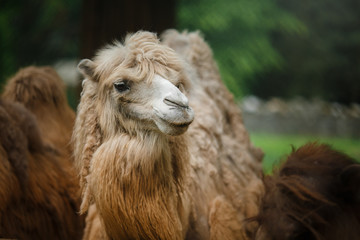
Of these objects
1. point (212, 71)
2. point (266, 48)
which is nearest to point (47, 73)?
point (212, 71)

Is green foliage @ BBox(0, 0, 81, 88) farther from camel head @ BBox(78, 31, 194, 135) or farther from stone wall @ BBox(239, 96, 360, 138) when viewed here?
stone wall @ BBox(239, 96, 360, 138)

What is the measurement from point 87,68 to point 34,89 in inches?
76.4

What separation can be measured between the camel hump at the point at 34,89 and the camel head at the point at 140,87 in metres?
1.89

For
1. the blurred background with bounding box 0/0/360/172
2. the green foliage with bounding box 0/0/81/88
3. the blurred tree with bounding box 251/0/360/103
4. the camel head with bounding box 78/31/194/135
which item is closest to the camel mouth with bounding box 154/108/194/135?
the camel head with bounding box 78/31/194/135

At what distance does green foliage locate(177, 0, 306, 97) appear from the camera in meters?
12.6

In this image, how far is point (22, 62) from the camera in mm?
11680

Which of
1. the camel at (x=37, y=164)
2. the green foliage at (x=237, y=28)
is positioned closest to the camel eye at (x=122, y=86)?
the camel at (x=37, y=164)

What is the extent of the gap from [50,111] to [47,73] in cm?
48

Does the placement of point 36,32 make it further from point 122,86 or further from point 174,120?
point 174,120

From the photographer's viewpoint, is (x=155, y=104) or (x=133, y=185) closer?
(x=155, y=104)

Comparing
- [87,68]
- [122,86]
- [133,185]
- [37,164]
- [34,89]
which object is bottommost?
[37,164]

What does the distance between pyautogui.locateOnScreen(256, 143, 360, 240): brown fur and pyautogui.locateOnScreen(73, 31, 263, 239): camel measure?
27.2 inches

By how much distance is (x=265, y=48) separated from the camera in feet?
52.4

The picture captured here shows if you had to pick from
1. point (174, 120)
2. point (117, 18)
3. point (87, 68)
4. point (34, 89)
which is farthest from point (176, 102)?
point (117, 18)
